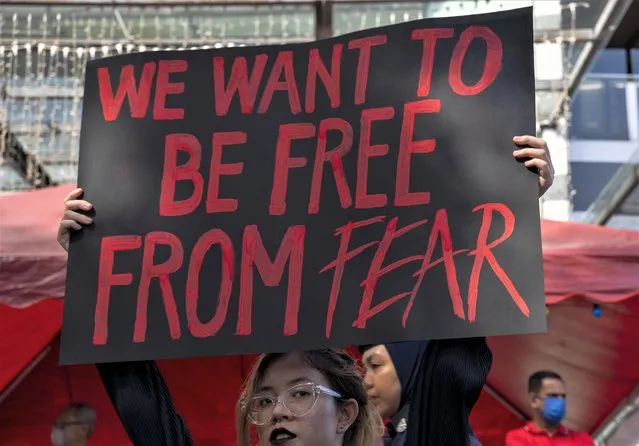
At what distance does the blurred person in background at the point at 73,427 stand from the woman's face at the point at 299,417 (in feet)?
10.8

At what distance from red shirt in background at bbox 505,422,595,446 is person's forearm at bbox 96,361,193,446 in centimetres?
305

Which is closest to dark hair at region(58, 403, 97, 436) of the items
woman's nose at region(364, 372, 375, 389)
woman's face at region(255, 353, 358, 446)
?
woman's nose at region(364, 372, 375, 389)

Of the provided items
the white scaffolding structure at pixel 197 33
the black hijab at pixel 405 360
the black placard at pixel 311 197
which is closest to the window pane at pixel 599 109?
the white scaffolding structure at pixel 197 33

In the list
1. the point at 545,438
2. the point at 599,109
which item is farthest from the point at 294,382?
the point at 599,109

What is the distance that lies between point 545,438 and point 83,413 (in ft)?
7.56

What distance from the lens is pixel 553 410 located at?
16.8ft

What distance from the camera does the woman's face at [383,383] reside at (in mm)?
3375

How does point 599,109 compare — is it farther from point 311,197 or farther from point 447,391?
point 447,391

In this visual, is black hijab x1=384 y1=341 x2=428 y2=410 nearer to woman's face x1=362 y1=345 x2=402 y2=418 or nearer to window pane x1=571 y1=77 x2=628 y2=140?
woman's face x1=362 y1=345 x2=402 y2=418

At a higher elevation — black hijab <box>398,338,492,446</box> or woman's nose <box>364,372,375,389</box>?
black hijab <box>398,338,492,446</box>

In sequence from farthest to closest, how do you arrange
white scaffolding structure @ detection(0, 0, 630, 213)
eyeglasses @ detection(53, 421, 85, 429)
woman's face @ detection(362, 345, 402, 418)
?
white scaffolding structure @ detection(0, 0, 630, 213)
eyeglasses @ detection(53, 421, 85, 429)
woman's face @ detection(362, 345, 402, 418)

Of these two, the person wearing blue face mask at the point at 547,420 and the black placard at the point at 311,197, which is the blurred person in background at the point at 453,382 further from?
the person wearing blue face mask at the point at 547,420

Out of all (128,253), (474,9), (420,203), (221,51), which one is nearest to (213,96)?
(221,51)

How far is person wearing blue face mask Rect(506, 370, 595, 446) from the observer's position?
16.6 feet
